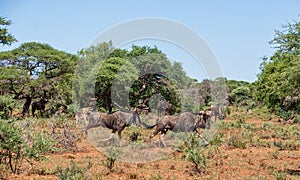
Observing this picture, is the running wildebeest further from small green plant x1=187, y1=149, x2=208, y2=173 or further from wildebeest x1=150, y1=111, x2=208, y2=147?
small green plant x1=187, y1=149, x2=208, y2=173

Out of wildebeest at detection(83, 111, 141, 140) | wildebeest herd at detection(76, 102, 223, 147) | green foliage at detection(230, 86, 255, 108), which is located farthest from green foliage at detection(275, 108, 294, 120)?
green foliage at detection(230, 86, 255, 108)

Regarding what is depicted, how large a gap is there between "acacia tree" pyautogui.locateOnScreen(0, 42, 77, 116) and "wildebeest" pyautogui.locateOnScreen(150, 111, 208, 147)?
1602 centimetres

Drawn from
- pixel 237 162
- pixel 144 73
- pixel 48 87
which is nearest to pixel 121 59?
pixel 144 73

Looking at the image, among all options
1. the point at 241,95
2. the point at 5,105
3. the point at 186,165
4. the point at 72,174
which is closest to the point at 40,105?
the point at 186,165

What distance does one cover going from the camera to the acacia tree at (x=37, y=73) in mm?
29609

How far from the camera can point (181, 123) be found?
1681cm

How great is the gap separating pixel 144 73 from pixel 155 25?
327 inches

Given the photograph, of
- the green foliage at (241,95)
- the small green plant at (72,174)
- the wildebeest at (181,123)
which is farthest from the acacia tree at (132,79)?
the green foliage at (241,95)

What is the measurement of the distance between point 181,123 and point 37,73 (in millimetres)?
19170

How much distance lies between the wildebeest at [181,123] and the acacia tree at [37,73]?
16.0 meters

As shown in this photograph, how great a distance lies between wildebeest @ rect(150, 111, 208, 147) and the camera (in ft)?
53.6

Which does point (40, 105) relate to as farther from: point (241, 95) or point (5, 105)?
point (241, 95)

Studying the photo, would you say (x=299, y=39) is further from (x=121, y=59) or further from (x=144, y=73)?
(x=121, y=59)

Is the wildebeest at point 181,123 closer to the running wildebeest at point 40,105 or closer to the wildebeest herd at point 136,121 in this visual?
the wildebeest herd at point 136,121
